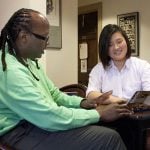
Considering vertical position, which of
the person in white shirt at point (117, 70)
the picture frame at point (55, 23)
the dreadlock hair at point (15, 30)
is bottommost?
the person in white shirt at point (117, 70)

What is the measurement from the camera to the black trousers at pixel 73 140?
1430 millimetres

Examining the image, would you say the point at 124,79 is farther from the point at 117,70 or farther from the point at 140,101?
the point at 140,101

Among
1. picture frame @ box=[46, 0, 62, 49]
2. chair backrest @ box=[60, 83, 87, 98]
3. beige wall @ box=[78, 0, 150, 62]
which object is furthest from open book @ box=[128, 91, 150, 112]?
beige wall @ box=[78, 0, 150, 62]

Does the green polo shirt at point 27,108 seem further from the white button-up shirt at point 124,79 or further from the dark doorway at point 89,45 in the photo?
the dark doorway at point 89,45

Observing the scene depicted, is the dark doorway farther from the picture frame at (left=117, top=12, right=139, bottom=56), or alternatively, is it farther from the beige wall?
the picture frame at (left=117, top=12, right=139, bottom=56)

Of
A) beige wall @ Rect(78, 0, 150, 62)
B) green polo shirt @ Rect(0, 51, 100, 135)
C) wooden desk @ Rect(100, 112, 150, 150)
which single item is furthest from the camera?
beige wall @ Rect(78, 0, 150, 62)

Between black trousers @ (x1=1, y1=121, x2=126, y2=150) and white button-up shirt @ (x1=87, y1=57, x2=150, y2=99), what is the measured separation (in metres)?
1.04

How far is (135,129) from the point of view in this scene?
5.33 feet

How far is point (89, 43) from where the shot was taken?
612cm

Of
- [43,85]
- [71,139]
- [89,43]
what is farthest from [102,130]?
[89,43]

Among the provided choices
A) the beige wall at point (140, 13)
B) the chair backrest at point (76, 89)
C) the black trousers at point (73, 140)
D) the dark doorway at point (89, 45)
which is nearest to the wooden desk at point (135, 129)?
the black trousers at point (73, 140)

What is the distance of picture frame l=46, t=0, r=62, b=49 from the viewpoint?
399 cm

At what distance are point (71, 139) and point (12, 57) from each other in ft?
1.54

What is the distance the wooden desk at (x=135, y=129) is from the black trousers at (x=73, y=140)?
182 mm
